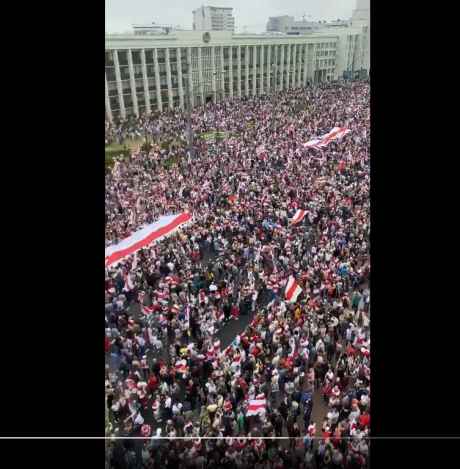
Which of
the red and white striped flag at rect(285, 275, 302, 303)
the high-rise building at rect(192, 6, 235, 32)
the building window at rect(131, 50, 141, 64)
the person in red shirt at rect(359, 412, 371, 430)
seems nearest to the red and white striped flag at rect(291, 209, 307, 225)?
the red and white striped flag at rect(285, 275, 302, 303)

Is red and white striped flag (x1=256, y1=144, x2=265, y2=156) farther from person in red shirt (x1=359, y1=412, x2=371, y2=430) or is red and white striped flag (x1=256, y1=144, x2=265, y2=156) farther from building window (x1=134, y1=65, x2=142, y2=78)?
person in red shirt (x1=359, y1=412, x2=371, y2=430)

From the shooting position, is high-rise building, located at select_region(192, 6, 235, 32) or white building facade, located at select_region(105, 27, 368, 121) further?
white building facade, located at select_region(105, 27, 368, 121)

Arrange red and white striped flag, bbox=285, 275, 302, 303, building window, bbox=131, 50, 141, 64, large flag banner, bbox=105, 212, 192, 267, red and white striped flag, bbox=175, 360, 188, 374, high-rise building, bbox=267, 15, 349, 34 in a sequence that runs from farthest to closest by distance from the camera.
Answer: building window, bbox=131, 50, 141, 64 → high-rise building, bbox=267, 15, 349, 34 → large flag banner, bbox=105, 212, 192, 267 → red and white striped flag, bbox=285, 275, 302, 303 → red and white striped flag, bbox=175, 360, 188, 374

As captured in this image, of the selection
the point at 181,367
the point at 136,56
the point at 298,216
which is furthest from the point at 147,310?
the point at 136,56

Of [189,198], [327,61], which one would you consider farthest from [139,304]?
[327,61]

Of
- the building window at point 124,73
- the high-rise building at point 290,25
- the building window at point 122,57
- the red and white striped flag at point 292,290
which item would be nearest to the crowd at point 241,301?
the red and white striped flag at point 292,290

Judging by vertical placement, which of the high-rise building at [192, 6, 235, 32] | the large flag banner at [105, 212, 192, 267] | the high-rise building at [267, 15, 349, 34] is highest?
the high-rise building at [267, 15, 349, 34]

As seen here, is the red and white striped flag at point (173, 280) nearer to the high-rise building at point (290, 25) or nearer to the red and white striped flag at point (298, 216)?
the red and white striped flag at point (298, 216)
